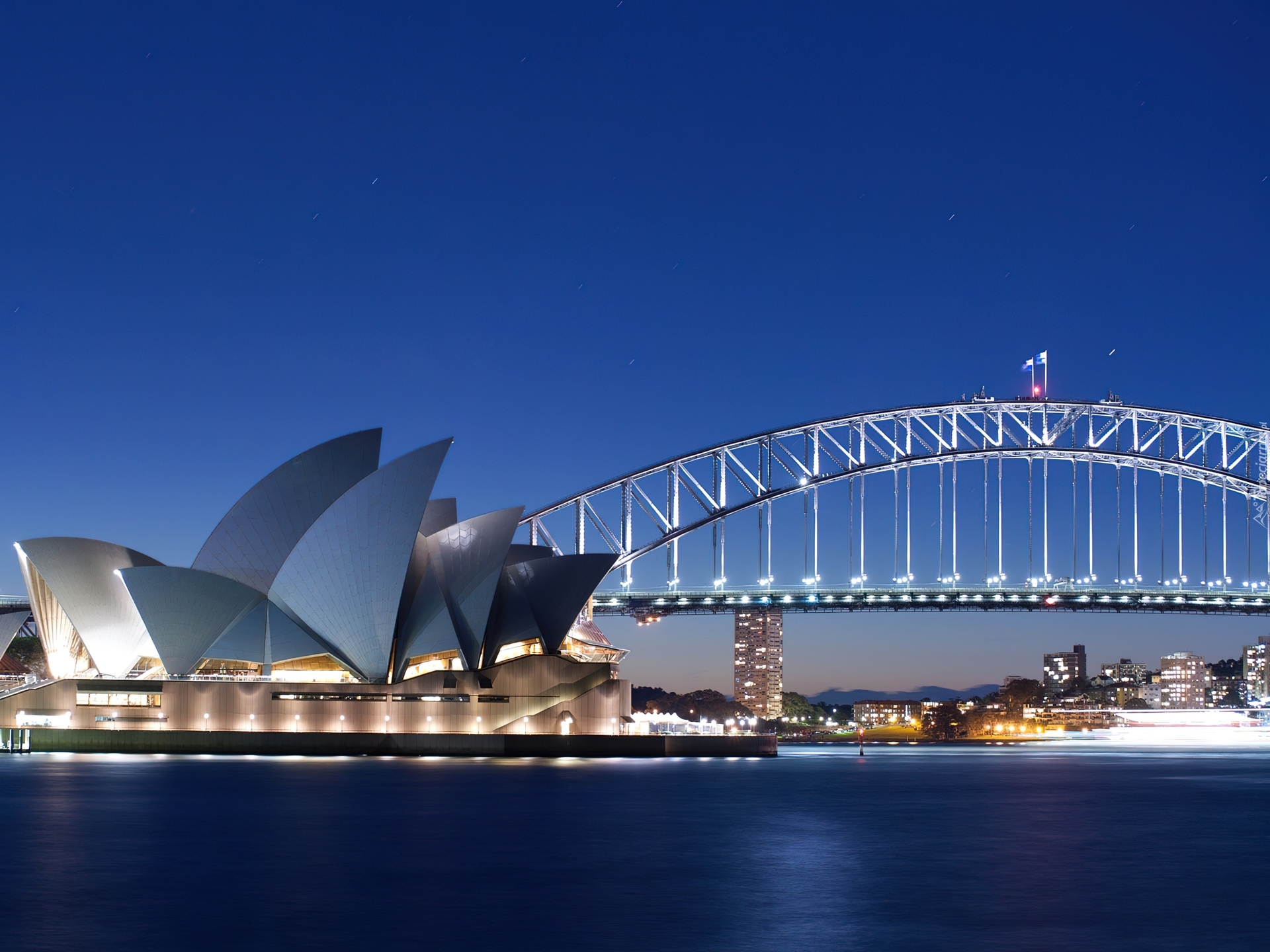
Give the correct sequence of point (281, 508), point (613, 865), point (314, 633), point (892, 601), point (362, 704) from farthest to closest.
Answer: point (892, 601), point (281, 508), point (314, 633), point (362, 704), point (613, 865)

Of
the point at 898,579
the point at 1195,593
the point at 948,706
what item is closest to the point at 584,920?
the point at 898,579

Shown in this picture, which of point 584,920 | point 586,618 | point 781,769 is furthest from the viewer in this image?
point 586,618

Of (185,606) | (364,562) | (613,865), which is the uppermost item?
(364,562)

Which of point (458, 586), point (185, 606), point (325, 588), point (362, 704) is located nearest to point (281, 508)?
point (325, 588)

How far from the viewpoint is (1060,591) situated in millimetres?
83688

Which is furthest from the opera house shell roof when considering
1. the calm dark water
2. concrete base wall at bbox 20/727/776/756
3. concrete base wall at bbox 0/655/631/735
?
the calm dark water

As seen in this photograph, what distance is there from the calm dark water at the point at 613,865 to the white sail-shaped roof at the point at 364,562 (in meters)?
17.5

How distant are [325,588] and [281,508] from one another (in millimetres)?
5357

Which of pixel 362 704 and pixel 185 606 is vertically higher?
pixel 185 606

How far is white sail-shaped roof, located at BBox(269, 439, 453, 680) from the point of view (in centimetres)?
5675

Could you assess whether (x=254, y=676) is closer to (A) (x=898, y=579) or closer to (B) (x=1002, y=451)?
(A) (x=898, y=579)

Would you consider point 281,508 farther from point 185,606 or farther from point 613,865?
point 613,865

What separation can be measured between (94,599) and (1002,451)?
5078 cm

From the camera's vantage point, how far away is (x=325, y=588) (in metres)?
59.1
